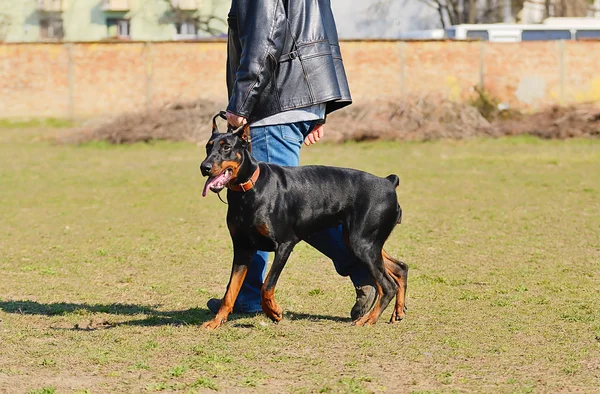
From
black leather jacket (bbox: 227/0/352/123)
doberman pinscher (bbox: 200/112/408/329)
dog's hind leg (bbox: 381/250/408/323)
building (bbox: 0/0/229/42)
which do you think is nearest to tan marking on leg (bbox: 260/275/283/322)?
doberman pinscher (bbox: 200/112/408/329)

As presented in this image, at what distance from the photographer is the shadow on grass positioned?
595 cm

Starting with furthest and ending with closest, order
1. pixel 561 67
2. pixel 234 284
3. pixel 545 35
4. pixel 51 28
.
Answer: pixel 51 28, pixel 545 35, pixel 561 67, pixel 234 284

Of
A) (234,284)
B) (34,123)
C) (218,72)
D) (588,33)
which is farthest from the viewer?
(588,33)

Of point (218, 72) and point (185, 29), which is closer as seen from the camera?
point (218, 72)

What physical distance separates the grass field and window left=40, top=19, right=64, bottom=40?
172 feet

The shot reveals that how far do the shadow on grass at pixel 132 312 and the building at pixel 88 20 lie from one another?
5334 centimetres

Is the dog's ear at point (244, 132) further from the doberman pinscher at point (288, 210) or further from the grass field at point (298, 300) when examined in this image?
the grass field at point (298, 300)

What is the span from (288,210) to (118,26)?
2400 inches

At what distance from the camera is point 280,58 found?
5.75m

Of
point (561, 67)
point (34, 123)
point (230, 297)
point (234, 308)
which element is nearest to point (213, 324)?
point (230, 297)

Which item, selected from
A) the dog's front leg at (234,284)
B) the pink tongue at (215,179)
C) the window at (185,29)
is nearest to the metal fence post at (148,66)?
the dog's front leg at (234,284)

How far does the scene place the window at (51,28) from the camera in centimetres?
6384

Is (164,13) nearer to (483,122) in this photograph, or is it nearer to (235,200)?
(483,122)

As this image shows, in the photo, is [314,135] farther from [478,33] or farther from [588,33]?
[588,33]
